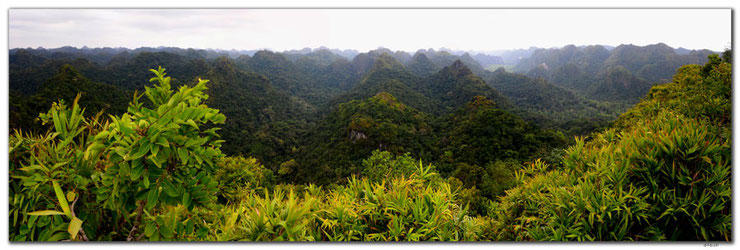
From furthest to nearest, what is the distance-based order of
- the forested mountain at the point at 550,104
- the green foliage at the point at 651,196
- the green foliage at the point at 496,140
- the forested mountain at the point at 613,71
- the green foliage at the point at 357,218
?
the forested mountain at the point at 550,104, the forested mountain at the point at 613,71, the green foliage at the point at 496,140, the green foliage at the point at 651,196, the green foliage at the point at 357,218

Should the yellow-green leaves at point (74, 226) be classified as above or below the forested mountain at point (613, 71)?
below

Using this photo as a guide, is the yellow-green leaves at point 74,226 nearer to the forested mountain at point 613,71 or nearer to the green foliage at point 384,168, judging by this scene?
the green foliage at point 384,168

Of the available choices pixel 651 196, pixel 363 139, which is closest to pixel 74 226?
pixel 651 196

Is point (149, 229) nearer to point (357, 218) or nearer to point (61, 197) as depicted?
point (61, 197)

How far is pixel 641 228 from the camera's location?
2344mm

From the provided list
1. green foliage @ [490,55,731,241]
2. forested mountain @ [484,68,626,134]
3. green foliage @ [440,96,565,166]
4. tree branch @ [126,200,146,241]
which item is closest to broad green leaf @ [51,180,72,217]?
tree branch @ [126,200,146,241]

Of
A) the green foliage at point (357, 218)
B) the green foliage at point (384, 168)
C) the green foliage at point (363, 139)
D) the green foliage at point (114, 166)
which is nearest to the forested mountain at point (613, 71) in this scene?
the green foliage at point (363, 139)

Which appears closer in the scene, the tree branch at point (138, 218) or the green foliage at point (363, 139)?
the tree branch at point (138, 218)

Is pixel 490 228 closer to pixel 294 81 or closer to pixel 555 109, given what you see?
pixel 555 109

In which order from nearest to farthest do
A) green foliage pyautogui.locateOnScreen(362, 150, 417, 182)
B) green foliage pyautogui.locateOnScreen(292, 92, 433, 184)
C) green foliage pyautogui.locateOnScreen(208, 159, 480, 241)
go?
1. green foliage pyautogui.locateOnScreen(208, 159, 480, 241)
2. green foliage pyautogui.locateOnScreen(362, 150, 417, 182)
3. green foliage pyautogui.locateOnScreen(292, 92, 433, 184)

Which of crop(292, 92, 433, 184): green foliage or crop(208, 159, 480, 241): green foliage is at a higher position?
crop(208, 159, 480, 241): green foliage

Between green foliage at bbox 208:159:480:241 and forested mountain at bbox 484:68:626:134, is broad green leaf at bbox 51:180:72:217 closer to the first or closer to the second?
green foliage at bbox 208:159:480:241

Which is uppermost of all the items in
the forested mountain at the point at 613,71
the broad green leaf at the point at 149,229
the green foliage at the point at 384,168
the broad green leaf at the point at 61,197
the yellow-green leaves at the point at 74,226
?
the forested mountain at the point at 613,71

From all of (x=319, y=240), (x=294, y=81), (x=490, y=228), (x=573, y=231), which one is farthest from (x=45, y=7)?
(x=294, y=81)
